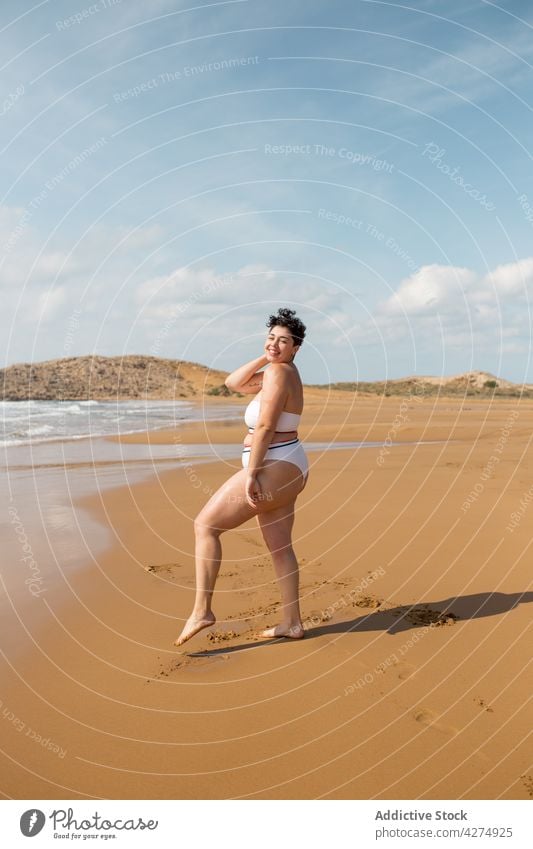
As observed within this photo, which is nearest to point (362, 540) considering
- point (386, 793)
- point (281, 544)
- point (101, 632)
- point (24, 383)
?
point (281, 544)

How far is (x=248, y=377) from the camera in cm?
541

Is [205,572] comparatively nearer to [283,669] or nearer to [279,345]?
[283,669]

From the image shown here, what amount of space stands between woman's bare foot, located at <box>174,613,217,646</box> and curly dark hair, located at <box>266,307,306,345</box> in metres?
2.34

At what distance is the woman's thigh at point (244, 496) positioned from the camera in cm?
497

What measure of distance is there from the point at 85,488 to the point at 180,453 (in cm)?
795

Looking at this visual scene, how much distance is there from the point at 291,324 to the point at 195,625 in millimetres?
2555

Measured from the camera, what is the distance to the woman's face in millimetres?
5012

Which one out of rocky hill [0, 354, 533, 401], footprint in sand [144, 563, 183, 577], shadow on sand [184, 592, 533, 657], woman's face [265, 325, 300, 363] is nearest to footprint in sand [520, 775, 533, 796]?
shadow on sand [184, 592, 533, 657]

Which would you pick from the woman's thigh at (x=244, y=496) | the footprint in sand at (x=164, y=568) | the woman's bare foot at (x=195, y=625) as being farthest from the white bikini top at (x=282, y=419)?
the footprint in sand at (x=164, y=568)

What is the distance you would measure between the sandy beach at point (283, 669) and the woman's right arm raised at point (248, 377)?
213cm

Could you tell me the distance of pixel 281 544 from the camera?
17.5 feet

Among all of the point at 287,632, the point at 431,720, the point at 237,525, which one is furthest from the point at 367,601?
the point at 431,720

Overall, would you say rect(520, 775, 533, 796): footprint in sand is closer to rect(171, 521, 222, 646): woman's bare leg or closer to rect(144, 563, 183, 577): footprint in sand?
rect(171, 521, 222, 646): woman's bare leg
